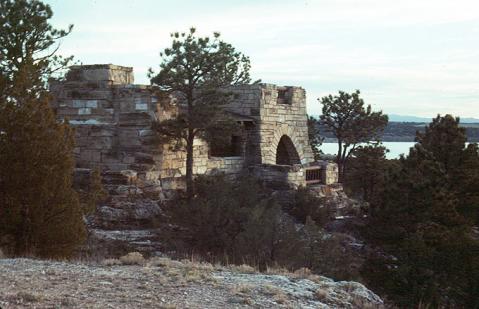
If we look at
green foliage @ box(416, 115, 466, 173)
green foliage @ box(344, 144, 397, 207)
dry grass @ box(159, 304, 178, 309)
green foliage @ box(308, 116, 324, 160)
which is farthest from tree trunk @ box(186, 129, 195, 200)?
dry grass @ box(159, 304, 178, 309)

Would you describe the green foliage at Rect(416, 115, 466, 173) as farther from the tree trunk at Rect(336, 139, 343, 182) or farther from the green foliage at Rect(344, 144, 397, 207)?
the tree trunk at Rect(336, 139, 343, 182)

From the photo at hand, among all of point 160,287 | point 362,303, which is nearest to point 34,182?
point 160,287

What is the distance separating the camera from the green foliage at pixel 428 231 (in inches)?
544

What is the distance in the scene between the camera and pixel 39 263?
8.59 meters

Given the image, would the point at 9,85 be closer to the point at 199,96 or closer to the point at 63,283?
the point at 63,283

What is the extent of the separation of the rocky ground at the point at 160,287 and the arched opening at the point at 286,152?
1815cm

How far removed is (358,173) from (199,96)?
981cm

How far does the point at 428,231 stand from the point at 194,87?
1004 centimetres

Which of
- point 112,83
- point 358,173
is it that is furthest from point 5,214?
point 358,173

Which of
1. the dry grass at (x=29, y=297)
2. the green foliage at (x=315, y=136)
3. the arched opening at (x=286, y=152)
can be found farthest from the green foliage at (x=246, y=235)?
the green foliage at (x=315, y=136)

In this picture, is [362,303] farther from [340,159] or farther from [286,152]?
[340,159]

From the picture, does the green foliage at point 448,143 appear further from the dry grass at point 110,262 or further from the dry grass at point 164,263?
the dry grass at point 110,262

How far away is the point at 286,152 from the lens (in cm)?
2800

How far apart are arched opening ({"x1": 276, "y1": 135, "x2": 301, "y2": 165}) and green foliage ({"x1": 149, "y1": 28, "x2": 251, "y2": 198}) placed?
6.75 meters
